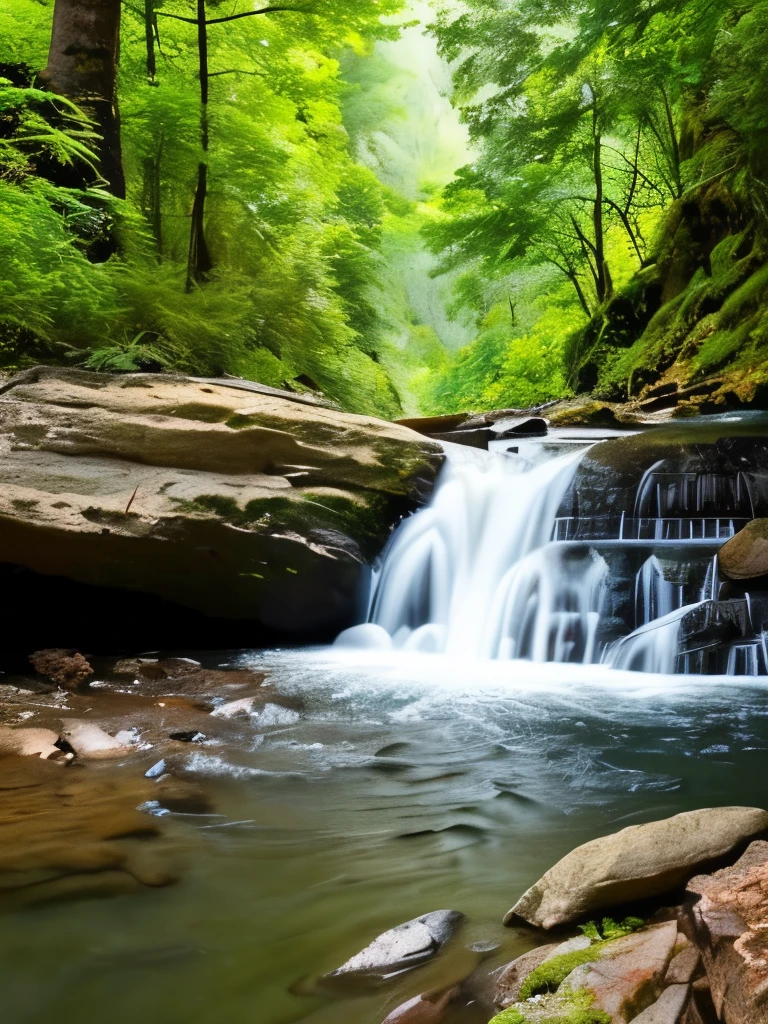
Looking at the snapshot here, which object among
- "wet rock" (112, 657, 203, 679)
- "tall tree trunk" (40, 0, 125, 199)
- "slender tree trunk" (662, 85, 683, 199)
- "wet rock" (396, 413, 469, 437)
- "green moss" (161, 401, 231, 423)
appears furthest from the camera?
"slender tree trunk" (662, 85, 683, 199)

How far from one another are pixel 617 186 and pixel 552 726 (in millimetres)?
17487

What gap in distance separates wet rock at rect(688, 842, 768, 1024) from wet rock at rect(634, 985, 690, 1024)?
0.06 metres

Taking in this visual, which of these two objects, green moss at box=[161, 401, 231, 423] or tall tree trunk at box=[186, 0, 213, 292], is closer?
green moss at box=[161, 401, 231, 423]

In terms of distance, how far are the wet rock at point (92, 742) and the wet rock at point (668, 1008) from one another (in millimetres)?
2537

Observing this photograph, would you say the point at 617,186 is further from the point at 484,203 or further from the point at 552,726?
the point at 552,726

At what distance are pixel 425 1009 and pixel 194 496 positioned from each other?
4745mm

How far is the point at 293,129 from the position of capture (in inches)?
492

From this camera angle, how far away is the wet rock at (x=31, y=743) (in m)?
3.20

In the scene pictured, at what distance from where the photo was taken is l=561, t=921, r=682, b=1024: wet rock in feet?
4.50

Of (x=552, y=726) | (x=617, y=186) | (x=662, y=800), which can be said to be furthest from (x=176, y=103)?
(x=617, y=186)

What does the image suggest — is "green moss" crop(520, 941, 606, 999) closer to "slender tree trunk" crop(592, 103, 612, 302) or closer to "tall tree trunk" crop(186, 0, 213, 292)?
"tall tree trunk" crop(186, 0, 213, 292)

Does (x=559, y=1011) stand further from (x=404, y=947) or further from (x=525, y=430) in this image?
(x=525, y=430)

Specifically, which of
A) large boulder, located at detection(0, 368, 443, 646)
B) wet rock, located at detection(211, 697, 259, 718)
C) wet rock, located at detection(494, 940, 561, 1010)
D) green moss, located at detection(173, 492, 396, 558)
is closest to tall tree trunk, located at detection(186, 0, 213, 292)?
large boulder, located at detection(0, 368, 443, 646)

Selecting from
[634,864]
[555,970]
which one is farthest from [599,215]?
[555,970]
